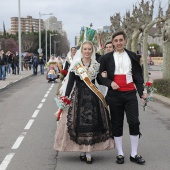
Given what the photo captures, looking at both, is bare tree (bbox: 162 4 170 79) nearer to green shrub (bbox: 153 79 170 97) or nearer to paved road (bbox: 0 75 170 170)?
green shrub (bbox: 153 79 170 97)

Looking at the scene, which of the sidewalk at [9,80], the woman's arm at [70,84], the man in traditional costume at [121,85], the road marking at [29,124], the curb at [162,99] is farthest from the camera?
the sidewalk at [9,80]

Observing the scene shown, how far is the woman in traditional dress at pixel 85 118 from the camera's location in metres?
5.72

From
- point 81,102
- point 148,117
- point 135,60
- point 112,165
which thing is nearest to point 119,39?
point 135,60

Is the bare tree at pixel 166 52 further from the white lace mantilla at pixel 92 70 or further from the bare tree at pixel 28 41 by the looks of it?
the bare tree at pixel 28 41

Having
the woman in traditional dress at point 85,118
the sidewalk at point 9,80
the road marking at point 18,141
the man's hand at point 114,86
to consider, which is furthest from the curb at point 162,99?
the man's hand at point 114,86

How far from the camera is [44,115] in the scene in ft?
35.8

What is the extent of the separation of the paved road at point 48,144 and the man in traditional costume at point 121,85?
14.5 inches

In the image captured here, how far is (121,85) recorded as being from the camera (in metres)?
5.72

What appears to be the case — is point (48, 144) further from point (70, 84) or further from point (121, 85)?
point (121, 85)

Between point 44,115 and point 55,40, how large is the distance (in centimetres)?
10889

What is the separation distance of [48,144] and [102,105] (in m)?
1.83

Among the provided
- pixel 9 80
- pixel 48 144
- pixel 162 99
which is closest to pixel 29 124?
pixel 48 144

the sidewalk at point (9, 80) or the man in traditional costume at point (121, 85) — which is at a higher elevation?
the man in traditional costume at point (121, 85)

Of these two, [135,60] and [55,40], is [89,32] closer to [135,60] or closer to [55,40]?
[135,60]
